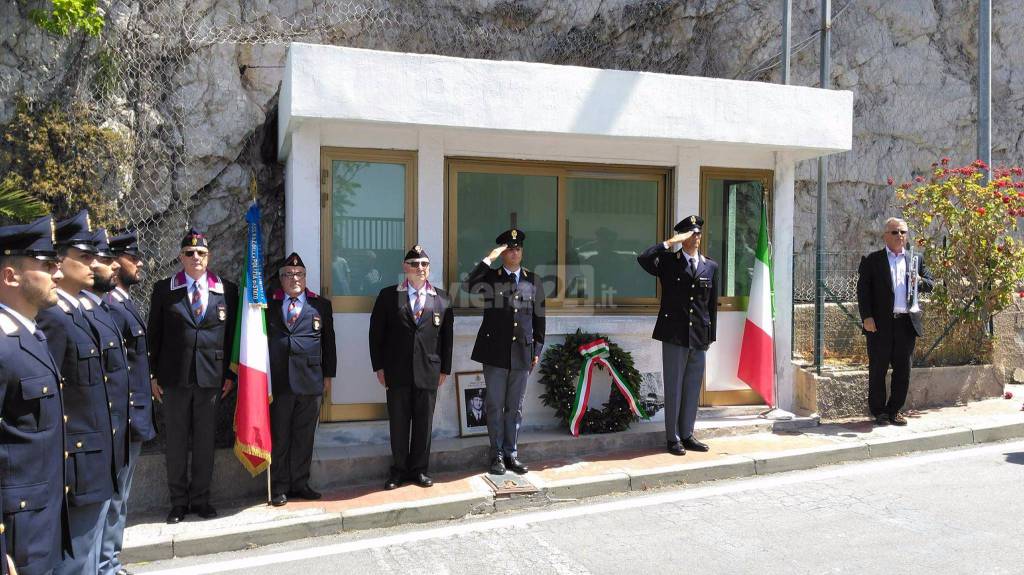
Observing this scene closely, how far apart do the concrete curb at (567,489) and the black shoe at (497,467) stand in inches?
12.6

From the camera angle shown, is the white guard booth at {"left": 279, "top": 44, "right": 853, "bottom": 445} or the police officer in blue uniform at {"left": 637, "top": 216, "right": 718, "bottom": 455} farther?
the police officer in blue uniform at {"left": 637, "top": 216, "right": 718, "bottom": 455}

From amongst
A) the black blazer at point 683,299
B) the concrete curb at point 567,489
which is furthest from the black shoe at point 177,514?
the black blazer at point 683,299

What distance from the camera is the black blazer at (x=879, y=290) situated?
26.7ft

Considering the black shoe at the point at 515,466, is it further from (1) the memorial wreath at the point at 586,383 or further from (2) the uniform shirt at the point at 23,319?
(2) the uniform shirt at the point at 23,319

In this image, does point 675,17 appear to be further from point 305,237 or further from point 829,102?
point 305,237

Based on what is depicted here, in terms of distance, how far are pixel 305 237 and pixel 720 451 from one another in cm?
438

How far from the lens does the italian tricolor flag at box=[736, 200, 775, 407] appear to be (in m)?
8.00

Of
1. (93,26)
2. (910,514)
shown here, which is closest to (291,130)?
(93,26)

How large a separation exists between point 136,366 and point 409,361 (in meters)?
2.06

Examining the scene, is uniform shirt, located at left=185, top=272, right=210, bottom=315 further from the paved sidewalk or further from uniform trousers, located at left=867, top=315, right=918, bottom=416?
uniform trousers, located at left=867, top=315, right=918, bottom=416

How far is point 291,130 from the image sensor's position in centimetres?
696

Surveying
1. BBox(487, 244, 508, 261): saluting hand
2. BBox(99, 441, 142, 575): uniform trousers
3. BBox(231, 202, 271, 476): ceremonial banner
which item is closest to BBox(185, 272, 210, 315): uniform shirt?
BBox(231, 202, 271, 476): ceremonial banner

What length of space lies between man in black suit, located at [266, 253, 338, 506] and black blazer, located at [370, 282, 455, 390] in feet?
1.59

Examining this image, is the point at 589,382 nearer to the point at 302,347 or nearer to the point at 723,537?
the point at 723,537
